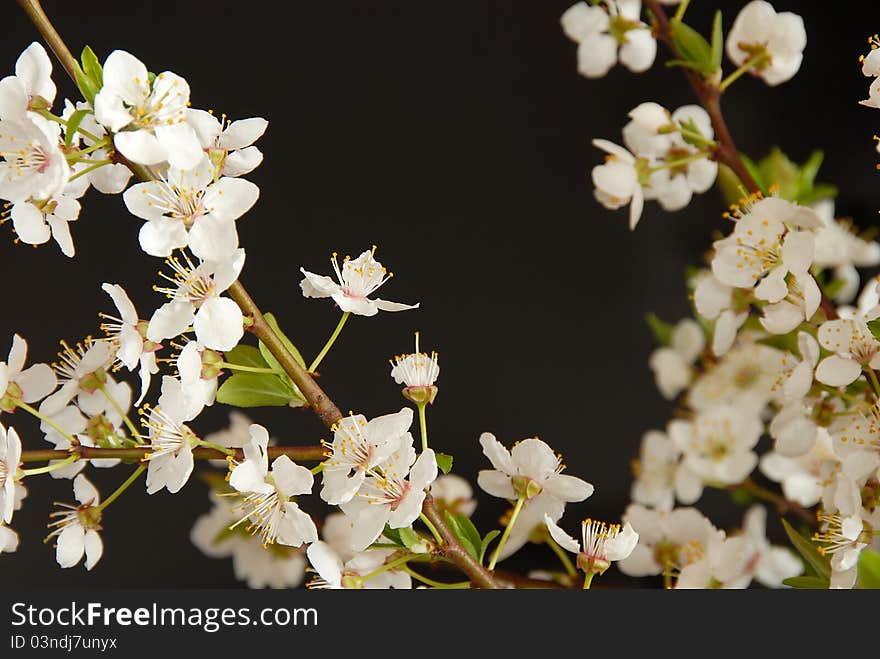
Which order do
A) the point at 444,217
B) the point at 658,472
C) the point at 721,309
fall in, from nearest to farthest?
the point at 721,309 < the point at 658,472 < the point at 444,217

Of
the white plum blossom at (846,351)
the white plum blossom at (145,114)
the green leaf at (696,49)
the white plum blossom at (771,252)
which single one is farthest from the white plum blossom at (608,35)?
the white plum blossom at (145,114)

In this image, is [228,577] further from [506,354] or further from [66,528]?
[66,528]

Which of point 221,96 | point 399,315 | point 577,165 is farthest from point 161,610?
point 577,165

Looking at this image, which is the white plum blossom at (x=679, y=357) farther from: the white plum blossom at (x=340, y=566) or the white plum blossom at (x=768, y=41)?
the white plum blossom at (x=340, y=566)

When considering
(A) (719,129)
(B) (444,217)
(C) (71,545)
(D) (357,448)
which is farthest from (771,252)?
(B) (444,217)

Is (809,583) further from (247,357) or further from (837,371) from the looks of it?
(247,357)
